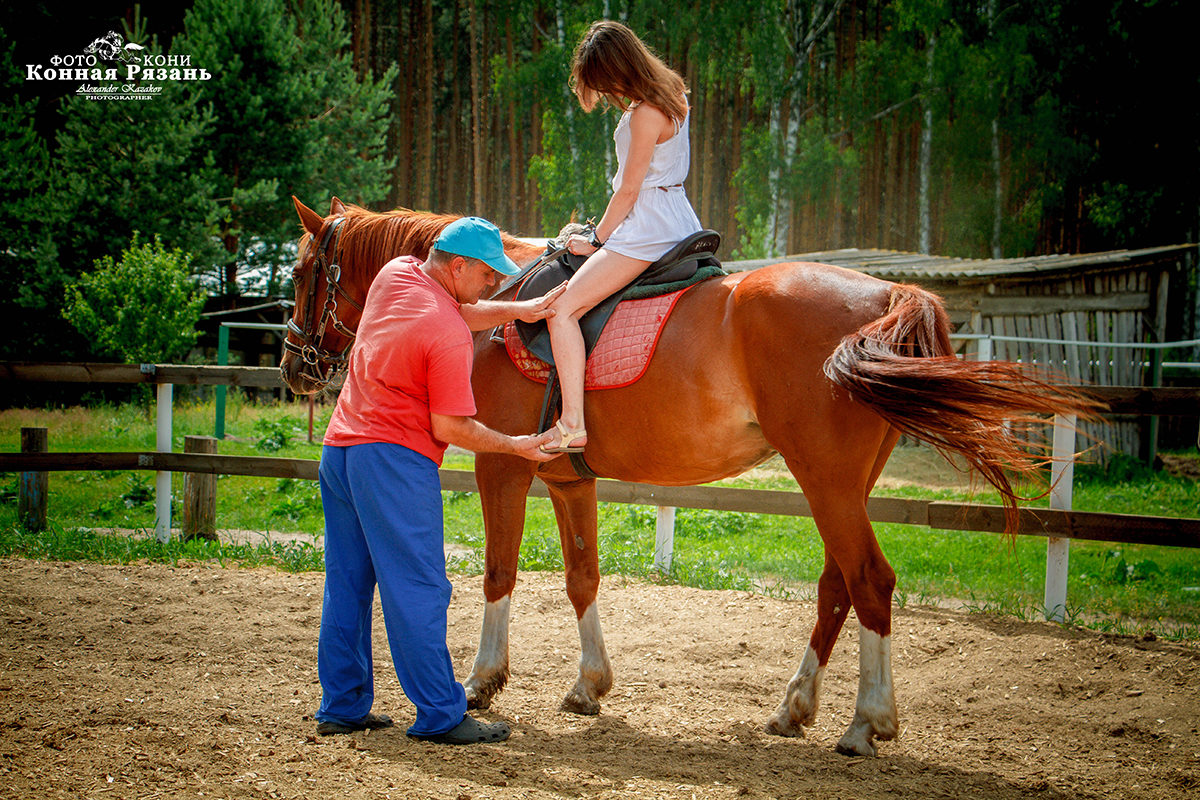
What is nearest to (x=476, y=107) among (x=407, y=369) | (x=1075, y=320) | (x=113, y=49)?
(x=113, y=49)

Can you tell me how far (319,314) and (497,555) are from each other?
1593 mm

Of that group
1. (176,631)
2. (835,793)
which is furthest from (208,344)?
(835,793)

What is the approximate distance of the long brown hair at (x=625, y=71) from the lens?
3500mm

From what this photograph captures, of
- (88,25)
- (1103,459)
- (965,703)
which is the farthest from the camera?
(88,25)

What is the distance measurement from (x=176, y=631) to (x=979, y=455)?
4240mm

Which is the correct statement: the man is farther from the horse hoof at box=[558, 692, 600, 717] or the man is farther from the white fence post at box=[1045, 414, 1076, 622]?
the white fence post at box=[1045, 414, 1076, 622]

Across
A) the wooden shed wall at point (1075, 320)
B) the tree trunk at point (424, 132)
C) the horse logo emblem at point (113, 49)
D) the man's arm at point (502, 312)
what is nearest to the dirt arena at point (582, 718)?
the man's arm at point (502, 312)

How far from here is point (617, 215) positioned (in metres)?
3.64

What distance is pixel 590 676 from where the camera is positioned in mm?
3865

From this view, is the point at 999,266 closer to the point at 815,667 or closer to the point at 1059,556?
the point at 1059,556

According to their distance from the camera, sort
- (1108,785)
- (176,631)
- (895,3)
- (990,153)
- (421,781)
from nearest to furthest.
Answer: (421,781)
(1108,785)
(176,631)
(895,3)
(990,153)

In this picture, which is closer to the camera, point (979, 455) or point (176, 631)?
point (979, 455)

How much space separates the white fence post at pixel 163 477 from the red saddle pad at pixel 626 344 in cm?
492

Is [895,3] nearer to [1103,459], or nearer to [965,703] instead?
[1103,459]
